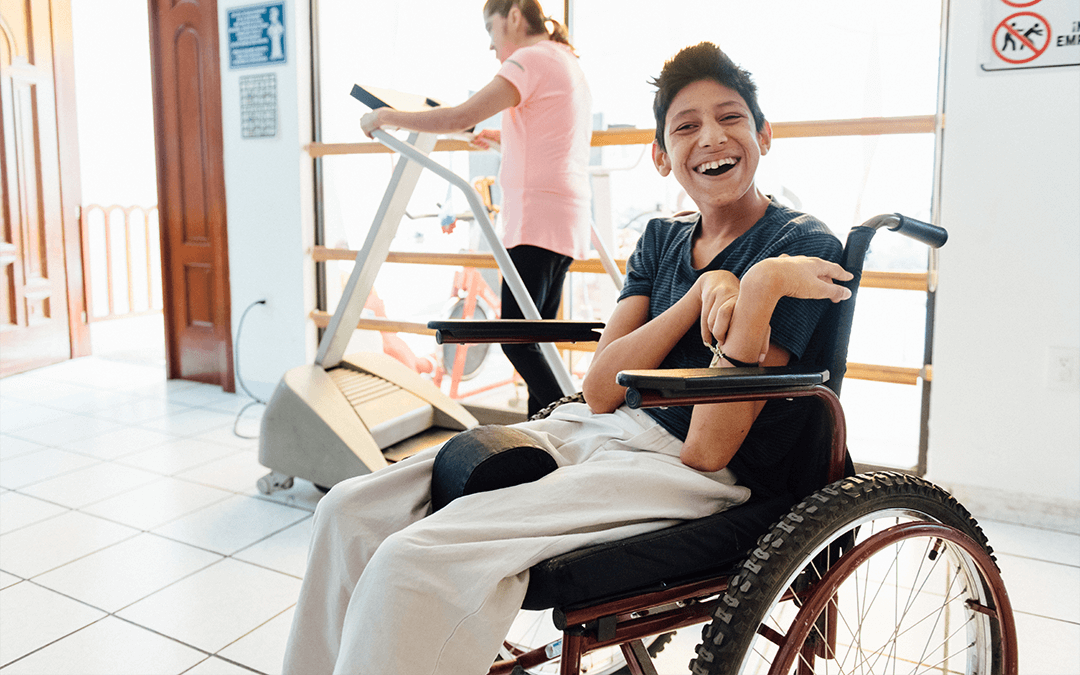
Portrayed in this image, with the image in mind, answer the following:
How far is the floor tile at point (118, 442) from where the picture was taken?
2.74m

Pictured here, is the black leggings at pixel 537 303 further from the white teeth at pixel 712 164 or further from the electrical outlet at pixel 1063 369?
the electrical outlet at pixel 1063 369

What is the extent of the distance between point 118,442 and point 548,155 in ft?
6.24

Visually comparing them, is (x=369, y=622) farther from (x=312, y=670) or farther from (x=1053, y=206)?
(x=1053, y=206)

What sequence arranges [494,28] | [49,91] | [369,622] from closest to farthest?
[369,622], [494,28], [49,91]

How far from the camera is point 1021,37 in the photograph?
1998mm

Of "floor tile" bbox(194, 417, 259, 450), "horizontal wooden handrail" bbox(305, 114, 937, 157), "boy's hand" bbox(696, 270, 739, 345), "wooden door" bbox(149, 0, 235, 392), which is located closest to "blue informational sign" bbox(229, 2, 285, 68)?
"wooden door" bbox(149, 0, 235, 392)

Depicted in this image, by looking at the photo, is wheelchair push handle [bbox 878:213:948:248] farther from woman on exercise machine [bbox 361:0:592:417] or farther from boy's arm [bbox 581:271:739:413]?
woman on exercise machine [bbox 361:0:592:417]

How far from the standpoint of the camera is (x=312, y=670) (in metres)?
0.96

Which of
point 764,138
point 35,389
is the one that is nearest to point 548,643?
point 764,138

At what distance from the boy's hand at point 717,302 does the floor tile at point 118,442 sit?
2377mm

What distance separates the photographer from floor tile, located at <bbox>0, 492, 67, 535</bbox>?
2133 mm

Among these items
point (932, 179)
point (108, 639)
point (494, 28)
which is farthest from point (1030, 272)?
point (108, 639)

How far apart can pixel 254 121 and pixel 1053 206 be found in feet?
9.39

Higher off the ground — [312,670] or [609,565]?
[609,565]
